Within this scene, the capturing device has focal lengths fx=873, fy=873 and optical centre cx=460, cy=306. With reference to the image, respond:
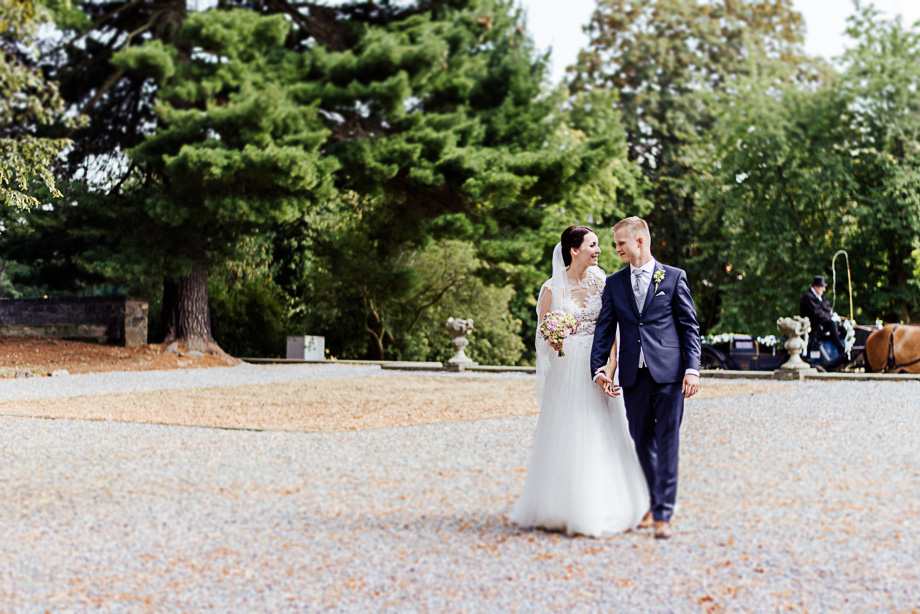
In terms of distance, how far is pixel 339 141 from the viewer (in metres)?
18.2

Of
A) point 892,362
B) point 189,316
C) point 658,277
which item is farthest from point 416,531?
point 189,316

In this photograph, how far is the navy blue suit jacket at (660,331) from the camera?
14.4 ft

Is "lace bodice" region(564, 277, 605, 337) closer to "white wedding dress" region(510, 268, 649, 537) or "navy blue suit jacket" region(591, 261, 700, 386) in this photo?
"white wedding dress" region(510, 268, 649, 537)

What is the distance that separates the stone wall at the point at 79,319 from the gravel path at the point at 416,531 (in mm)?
12860

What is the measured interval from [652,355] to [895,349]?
38.7 feet

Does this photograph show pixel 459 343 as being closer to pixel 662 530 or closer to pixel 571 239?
pixel 571 239

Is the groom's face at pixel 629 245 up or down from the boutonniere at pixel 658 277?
up

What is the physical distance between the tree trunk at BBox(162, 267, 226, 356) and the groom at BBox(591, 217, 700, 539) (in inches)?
641

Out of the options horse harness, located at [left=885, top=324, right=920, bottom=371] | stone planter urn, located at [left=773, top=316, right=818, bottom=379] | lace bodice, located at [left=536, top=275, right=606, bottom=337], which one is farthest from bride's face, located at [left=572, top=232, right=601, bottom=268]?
horse harness, located at [left=885, top=324, right=920, bottom=371]

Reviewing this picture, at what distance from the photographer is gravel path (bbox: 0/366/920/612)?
11.2 feet

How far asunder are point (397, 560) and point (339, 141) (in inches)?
596

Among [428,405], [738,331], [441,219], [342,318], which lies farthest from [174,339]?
[738,331]

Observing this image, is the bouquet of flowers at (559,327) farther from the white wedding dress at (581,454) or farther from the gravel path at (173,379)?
the gravel path at (173,379)

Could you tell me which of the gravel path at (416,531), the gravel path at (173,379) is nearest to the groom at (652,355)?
the gravel path at (416,531)
